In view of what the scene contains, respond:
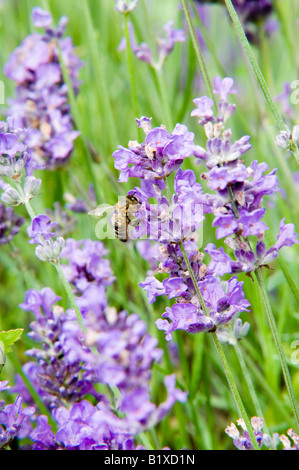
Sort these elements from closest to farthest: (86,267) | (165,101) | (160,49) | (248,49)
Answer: (248,49), (86,267), (165,101), (160,49)

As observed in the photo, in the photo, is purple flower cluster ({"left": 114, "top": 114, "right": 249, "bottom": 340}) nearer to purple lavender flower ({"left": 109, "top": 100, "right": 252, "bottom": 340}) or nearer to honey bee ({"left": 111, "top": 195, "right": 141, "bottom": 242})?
purple lavender flower ({"left": 109, "top": 100, "right": 252, "bottom": 340})

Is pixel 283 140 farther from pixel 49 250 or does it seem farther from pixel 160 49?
pixel 160 49

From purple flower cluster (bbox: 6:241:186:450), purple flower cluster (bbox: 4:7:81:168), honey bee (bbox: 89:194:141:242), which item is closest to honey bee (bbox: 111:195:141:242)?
honey bee (bbox: 89:194:141:242)

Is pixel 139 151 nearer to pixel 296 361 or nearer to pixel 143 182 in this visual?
pixel 143 182

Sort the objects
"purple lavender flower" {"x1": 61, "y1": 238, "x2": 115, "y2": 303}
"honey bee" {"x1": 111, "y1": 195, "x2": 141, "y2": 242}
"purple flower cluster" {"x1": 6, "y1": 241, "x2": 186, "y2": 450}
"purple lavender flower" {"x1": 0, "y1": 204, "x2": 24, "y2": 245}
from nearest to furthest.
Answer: "purple flower cluster" {"x1": 6, "y1": 241, "x2": 186, "y2": 450}
"honey bee" {"x1": 111, "y1": 195, "x2": 141, "y2": 242}
"purple lavender flower" {"x1": 61, "y1": 238, "x2": 115, "y2": 303}
"purple lavender flower" {"x1": 0, "y1": 204, "x2": 24, "y2": 245}

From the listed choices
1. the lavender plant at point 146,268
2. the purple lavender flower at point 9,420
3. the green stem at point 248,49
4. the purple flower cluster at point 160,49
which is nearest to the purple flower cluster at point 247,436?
the lavender plant at point 146,268

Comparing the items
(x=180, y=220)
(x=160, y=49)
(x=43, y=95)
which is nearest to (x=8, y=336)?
(x=180, y=220)
